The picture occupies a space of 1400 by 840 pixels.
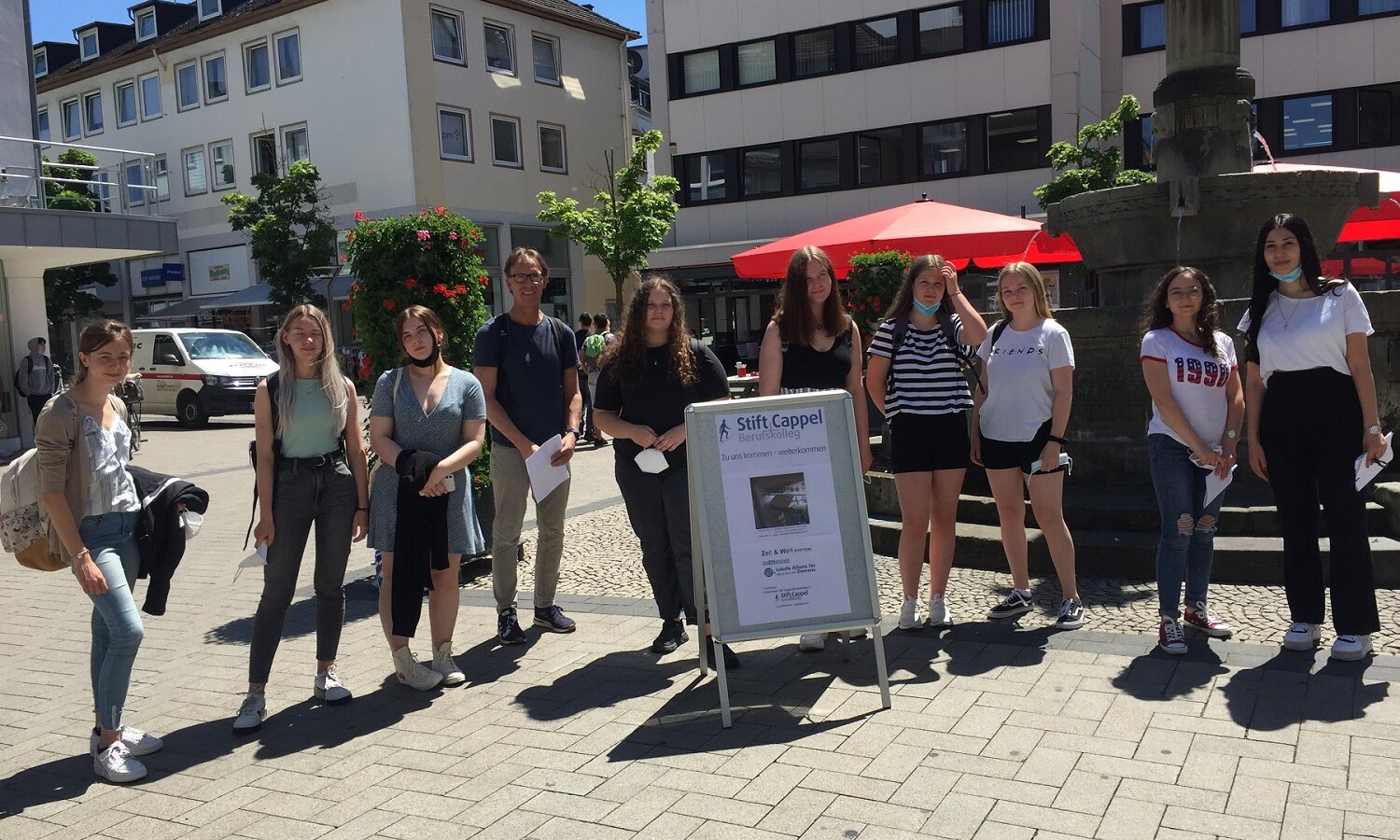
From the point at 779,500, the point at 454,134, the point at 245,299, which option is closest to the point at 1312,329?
the point at 779,500

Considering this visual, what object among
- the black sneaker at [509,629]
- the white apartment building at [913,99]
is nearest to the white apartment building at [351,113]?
the white apartment building at [913,99]

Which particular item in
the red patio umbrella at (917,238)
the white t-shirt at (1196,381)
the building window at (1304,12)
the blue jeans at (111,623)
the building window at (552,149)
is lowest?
the blue jeans at (111,623)

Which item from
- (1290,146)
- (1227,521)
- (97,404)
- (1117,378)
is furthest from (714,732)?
(1290,146)

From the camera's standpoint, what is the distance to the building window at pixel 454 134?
34.2 metres

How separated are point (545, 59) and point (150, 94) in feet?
47.8

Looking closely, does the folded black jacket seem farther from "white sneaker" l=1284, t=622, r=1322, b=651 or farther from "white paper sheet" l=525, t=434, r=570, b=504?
"white sneaker" l=1284, t=622, r=1322, b=651

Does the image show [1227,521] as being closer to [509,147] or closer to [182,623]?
[182,623]

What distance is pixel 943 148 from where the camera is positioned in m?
31.2

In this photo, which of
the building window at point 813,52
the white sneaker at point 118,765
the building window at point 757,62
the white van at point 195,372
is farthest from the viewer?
the building window at point 757,62

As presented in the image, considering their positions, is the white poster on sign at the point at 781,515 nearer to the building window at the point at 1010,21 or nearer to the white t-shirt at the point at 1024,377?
the white t-shirt at the point at 1024,377

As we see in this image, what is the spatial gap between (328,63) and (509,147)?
585cm

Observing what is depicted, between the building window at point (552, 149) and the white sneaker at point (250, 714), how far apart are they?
33.9 m

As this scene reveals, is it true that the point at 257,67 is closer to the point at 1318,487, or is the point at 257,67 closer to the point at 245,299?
the point at 245,299

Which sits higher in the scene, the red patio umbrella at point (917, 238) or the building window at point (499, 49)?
the building window at point (499, 49)
